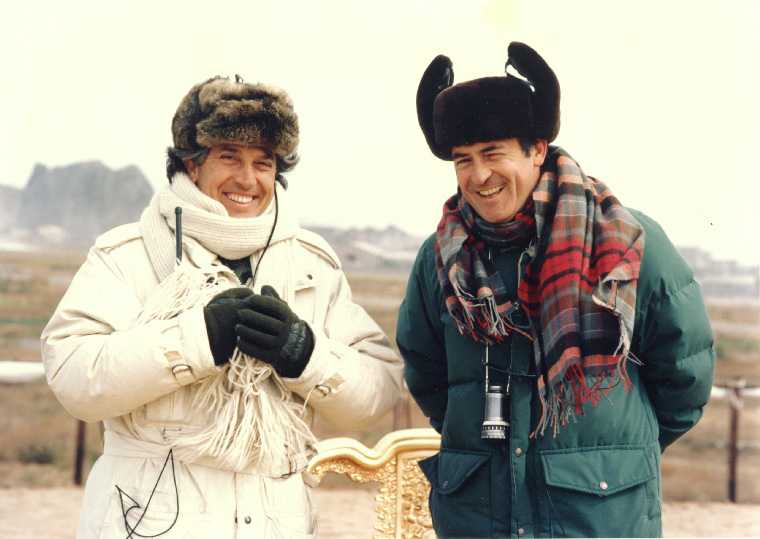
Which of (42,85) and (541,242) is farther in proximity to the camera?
(42,85)

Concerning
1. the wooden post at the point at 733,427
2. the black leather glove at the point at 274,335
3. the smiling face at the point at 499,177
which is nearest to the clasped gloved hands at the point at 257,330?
the black leather glove at the point at 274,335

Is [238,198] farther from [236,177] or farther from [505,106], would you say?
[505,106]

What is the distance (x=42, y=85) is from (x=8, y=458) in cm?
313

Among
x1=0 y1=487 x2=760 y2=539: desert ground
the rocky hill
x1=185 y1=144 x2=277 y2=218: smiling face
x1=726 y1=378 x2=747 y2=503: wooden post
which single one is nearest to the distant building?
x1=726 y1=378 x2=747 y2=503: wooden post

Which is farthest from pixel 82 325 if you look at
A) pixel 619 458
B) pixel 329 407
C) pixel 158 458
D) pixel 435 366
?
pixel 619 458

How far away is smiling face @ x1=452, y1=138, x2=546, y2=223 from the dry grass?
5.06 metres

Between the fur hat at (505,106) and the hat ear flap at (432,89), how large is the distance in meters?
0.07

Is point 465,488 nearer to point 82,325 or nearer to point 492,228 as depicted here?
point 492,228

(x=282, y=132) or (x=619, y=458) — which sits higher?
(x=282, y=132)

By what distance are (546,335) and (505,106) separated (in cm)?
53

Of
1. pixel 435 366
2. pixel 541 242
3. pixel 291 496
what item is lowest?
pixel 291 496

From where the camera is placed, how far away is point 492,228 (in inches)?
73.3

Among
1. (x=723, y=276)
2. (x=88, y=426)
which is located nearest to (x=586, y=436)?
(x=723, y=276)

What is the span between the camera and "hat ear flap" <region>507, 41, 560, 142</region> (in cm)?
184
